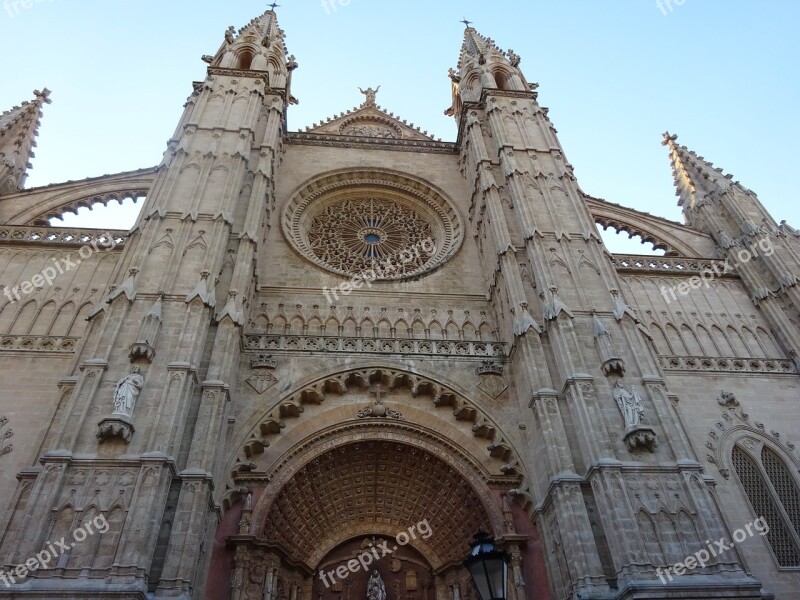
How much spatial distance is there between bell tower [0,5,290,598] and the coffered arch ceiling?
92.4 inches

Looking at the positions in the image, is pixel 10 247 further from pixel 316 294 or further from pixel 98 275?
pixel 316 294

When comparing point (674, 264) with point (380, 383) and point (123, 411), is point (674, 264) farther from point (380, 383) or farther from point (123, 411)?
point (123, 411)

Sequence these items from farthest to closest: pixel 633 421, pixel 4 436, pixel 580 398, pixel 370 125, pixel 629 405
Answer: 1. pixel 370 125
2. pixel 4 436
3. pixel 580 398
4. pixel 629 405
5. pixel 633 421

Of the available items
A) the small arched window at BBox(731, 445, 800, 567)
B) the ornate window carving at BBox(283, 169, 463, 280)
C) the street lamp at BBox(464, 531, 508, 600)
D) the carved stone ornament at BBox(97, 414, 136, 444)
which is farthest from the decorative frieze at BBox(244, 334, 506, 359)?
the street lamp at BBox(464, 531, 508, 600)

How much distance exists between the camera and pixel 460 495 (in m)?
13.8

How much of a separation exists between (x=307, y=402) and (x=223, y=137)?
924 cm

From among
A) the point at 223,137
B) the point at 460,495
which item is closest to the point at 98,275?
the point at 223,137

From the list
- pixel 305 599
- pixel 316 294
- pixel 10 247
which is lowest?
pixel 305 599

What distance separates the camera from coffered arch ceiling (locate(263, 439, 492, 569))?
13555 mm

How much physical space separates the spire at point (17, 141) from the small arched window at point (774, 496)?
2298cm

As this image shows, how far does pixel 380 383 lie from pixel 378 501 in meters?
2.81

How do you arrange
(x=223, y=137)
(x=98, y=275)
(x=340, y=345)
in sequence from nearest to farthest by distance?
(x=340, y=345) → (x=98, y=275) → (x=223, y=137)

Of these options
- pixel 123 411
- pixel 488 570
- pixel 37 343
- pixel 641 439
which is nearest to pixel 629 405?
pixel 641 439

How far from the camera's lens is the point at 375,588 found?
1341cm
